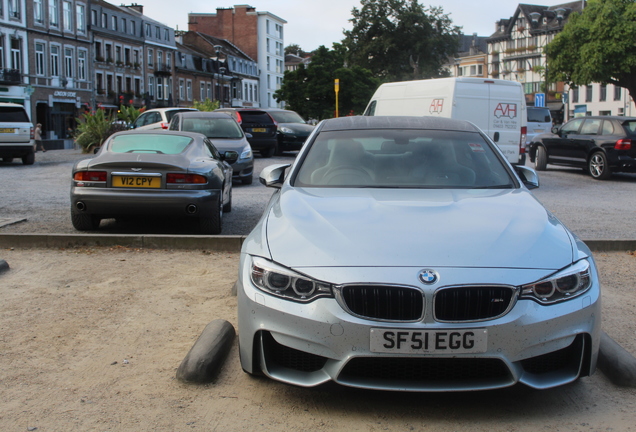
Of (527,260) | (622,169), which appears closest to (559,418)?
(527,260)

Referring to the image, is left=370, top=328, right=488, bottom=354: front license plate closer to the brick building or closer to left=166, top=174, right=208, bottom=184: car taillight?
left=166, top=174, right=208, bottom=184: car taillight

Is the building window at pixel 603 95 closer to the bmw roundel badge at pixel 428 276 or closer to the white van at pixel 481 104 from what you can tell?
the white van at pixel 481 104

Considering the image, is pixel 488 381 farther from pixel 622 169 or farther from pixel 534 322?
pixel 622 169

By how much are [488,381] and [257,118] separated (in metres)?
22.0

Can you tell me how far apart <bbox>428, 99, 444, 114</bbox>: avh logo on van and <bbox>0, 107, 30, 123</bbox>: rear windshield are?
13.4 meters

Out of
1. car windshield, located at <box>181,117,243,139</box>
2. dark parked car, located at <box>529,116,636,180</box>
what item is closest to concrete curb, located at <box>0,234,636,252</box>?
car windshield, located at <box>181,117,243,139</box>

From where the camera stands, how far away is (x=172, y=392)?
3.83 m

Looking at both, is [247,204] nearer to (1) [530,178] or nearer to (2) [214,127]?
(2) [214,127]

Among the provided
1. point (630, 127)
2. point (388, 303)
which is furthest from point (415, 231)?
point (630, 127)

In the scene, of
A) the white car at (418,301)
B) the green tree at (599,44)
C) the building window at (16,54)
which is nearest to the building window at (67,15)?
the building window at (16,54)

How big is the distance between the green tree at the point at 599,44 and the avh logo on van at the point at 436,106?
33520 mm

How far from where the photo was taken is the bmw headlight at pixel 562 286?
3.43 meters

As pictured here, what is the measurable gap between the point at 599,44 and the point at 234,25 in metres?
74.0

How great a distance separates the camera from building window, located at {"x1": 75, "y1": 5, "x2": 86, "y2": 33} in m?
62.2
